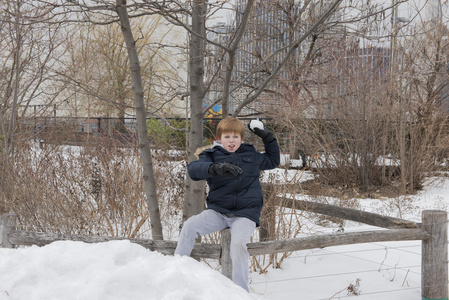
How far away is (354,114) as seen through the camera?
9.31 meters

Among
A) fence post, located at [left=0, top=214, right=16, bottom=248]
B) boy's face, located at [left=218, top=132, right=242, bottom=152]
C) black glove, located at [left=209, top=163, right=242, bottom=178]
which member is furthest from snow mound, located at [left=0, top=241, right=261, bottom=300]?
fence post, located at [left=0, top=214, right=16, bottom=248]

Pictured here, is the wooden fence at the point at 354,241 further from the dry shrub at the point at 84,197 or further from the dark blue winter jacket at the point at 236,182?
the dry shrub at the point at 84,197

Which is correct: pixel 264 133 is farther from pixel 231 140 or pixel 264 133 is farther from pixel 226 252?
pixel 226 252

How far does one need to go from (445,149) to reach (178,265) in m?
9.12

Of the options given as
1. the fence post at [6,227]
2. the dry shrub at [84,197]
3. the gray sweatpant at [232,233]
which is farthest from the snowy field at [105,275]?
the dry shrub at [84,197]

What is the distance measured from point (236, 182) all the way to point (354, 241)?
48.3 inches

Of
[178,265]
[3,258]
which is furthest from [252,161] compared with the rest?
[3,258]

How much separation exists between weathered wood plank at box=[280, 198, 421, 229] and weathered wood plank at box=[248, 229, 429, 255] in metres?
0.15

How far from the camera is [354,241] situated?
371 cm

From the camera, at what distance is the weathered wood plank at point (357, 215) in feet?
13.5

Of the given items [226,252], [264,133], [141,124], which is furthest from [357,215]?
[141,124]

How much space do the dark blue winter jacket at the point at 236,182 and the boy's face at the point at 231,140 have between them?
4cm

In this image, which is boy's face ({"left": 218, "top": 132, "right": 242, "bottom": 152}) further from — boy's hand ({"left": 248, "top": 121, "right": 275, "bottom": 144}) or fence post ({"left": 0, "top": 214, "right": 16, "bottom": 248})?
fence post ({"left": 0, "top": 214, "right": 16, "bottom": 248})

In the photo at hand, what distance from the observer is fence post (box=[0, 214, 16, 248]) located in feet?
11.3
